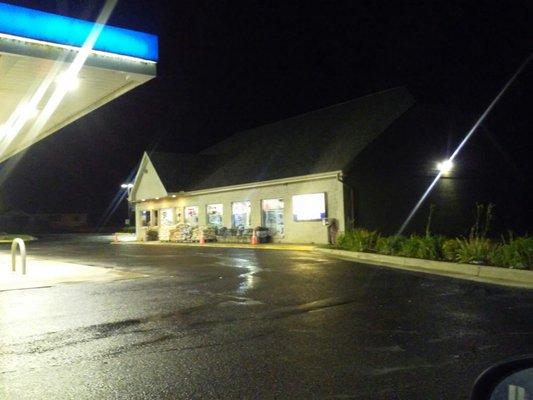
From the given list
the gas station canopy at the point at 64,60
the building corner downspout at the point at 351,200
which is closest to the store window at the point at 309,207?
the building corner downspout at the point at 351,200

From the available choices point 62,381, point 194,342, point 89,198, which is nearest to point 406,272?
point 194,342

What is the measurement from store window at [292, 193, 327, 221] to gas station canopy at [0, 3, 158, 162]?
12216mm

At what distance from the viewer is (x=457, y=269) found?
1402 cm

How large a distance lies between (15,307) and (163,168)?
29.0 metres

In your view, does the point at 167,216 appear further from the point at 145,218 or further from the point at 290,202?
the point at 290,202

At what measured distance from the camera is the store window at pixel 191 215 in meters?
36.2

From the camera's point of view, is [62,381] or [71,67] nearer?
[62,381]

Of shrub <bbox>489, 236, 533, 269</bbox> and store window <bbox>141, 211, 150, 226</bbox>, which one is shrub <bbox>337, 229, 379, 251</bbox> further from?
store window <bbox>141, 211, 150, 226</bbox>

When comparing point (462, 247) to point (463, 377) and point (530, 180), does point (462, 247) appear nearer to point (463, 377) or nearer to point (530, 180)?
point (463, 377)

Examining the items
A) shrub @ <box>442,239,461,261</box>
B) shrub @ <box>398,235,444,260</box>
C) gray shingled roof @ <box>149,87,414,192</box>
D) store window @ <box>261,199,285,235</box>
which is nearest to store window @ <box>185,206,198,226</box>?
gray shingled roof @ <box>149,87,414,192</box>

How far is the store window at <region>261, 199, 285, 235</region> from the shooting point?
2905 centimetres

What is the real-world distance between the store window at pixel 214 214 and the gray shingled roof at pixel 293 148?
4.57 ft

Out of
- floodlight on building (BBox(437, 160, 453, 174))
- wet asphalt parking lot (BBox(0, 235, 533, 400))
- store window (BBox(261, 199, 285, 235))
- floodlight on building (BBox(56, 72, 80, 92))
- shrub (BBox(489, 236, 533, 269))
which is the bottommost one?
wet asphalt parking lot (BBox(0, 235, 533, 400))

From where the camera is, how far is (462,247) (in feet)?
48.3
